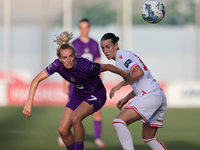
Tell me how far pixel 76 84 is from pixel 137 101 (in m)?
0.92

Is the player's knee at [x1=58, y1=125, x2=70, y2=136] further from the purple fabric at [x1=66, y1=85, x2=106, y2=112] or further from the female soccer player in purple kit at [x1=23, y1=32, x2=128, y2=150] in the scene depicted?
the purple fabric at [x1=66, y1=85, x2=106, y2=112]

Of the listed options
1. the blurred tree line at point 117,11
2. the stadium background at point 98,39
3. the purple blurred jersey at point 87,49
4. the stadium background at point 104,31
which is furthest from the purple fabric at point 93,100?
the blurred tree line at point 117,11

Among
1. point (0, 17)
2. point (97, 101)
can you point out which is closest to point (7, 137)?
point (97, 101)

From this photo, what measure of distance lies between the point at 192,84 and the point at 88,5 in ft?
21.8

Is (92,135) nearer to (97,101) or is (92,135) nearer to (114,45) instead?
(97,101)

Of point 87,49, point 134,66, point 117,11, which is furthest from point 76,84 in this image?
point 117,11

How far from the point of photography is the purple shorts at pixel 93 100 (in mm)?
4234

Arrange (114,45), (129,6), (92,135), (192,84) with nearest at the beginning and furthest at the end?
1. (114,45)
2. (92,135)
3. (192,84)
4. (129,6)

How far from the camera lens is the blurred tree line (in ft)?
50.9

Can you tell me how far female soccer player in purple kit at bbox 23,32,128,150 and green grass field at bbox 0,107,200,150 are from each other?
1.35m

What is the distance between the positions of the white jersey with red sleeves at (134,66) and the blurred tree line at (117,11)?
11407 millimetres

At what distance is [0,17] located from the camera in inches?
642

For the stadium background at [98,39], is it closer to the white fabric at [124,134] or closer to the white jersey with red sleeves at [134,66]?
the white jersey with red sleeves at [134,66]

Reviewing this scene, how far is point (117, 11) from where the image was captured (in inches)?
596
